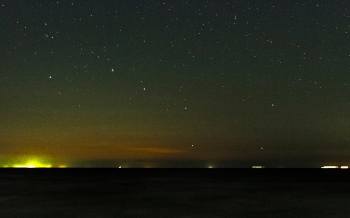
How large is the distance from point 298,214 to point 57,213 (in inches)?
610

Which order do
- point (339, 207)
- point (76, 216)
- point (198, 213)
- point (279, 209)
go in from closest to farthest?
point (76, 216), point (198, 213), point (279, 209), point (339, 207)

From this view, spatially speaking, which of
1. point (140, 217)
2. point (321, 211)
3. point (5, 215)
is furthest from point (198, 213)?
point (5, 215)

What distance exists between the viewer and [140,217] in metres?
27.7

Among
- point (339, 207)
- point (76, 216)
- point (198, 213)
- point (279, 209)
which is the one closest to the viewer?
point (76, 216)

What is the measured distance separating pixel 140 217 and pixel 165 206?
7089 millimetres

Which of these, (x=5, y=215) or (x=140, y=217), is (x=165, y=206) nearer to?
(x=140, y=217)

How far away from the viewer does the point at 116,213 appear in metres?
28.8

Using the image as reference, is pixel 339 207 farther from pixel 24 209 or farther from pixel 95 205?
pixel 24 209

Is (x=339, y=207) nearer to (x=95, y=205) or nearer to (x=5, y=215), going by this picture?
(x=95, y=205)

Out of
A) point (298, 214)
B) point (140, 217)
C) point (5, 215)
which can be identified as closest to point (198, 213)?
point (140, 217)

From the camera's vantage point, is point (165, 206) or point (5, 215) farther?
point (165, 206)

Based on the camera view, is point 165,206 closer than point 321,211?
No

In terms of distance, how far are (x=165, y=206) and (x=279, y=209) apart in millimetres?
8521

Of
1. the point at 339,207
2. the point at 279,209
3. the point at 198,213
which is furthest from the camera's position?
the point at 339,207
